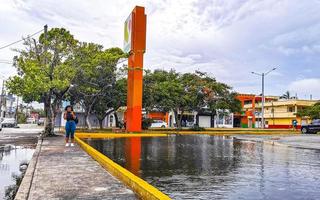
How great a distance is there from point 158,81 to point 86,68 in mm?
14451

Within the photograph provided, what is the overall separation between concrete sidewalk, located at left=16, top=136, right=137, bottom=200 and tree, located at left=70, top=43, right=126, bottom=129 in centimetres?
1585

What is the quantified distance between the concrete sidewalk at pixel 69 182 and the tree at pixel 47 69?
11.5m

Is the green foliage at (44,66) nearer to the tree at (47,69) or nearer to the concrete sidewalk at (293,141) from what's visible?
the tree at (47,69)

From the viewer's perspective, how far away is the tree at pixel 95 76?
25812 mm

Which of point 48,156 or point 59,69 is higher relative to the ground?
point 59,69

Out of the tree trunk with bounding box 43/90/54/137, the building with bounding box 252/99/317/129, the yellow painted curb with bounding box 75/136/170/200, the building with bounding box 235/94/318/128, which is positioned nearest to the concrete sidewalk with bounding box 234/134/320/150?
the yellow painted curb with bounding box 75/136/170/200

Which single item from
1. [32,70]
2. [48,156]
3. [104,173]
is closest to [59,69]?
[32,70]

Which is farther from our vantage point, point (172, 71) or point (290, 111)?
point (290, 111)

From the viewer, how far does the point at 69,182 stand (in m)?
7.57

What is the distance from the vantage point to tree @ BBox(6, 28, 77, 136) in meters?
21.4

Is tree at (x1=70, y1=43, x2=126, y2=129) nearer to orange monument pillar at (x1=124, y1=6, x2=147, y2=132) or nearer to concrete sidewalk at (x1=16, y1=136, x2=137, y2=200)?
orange monument pillar at (x1=124, y1=6, x2=147, y2=132)

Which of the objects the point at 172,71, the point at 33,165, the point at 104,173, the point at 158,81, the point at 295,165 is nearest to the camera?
the point at 104,173

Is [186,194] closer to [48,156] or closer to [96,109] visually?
[48,156]

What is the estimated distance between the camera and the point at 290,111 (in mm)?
74625
